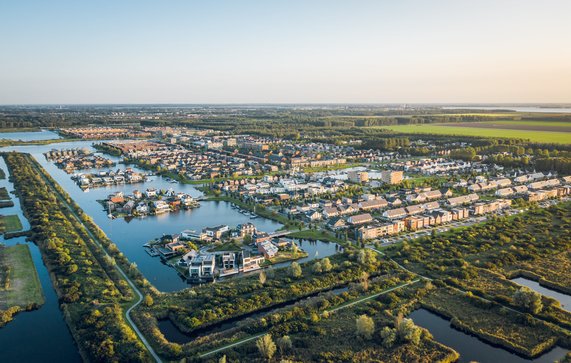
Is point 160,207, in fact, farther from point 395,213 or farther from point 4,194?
point 395,213

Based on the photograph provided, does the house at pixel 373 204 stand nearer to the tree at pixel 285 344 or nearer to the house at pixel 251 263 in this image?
the house at pixel 251 263

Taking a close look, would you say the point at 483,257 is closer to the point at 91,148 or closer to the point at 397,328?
the point at 397,328

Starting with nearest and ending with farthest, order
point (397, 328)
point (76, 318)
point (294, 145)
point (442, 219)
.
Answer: point (397, 328), point (76, 318), point (442, 219), point (294, 145)

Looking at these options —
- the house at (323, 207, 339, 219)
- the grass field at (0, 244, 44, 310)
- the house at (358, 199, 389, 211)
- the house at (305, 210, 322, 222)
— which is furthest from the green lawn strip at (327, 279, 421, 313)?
the house at (358, 199, 389, 211)

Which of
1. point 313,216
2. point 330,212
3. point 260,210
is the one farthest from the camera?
point 260,210

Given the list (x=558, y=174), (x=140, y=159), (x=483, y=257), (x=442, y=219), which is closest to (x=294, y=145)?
(x=140, y=159)

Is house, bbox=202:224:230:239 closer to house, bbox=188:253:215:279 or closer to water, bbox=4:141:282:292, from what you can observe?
water, bbox=4:141:282:292

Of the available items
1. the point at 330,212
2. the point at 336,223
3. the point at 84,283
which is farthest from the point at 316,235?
the point at 84,283
